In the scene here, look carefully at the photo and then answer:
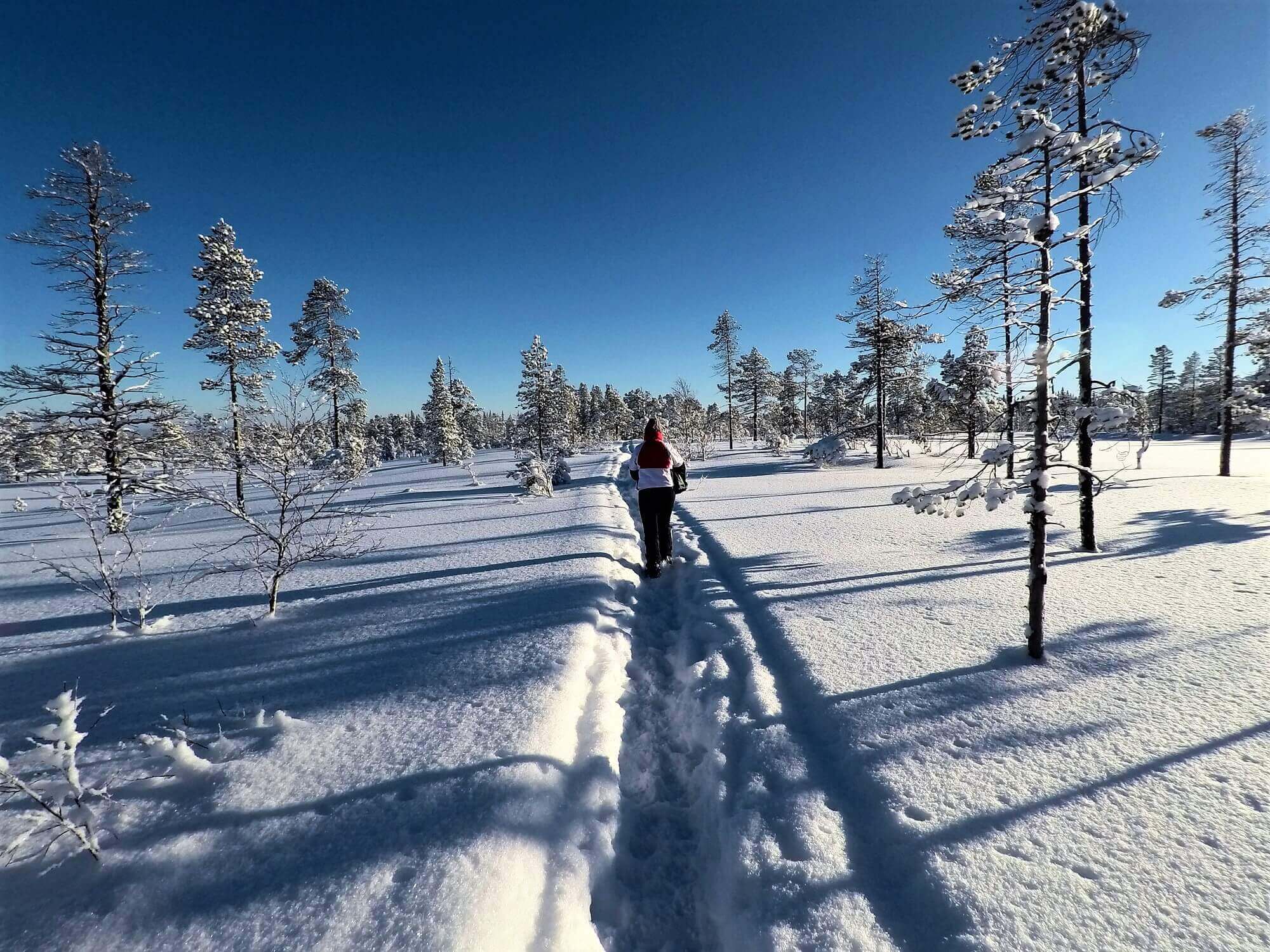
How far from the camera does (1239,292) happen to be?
14.4 meters

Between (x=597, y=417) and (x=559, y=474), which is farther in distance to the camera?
(x=597, y=417)

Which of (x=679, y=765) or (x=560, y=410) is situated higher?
(x=560, y=410)

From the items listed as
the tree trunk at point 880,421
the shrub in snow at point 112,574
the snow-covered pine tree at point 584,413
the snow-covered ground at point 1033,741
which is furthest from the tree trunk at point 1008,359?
the snow-covered pine tree at point 584,413

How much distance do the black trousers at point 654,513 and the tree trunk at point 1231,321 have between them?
17.5m

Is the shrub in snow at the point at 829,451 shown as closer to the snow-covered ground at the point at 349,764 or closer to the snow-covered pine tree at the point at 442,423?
the snow-covered ground at the point at 349,764

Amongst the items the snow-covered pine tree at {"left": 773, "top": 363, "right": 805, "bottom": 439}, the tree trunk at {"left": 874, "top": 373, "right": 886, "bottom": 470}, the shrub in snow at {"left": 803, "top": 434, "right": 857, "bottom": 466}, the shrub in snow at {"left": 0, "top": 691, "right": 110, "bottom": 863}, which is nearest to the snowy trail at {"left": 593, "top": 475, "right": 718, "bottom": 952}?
the shrub in snow at {"left": 0, "top": 691, "right": 110, "bottom": 863}

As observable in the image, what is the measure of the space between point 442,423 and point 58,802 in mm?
41878

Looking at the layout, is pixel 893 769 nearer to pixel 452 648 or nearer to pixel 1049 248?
pixel 452 648

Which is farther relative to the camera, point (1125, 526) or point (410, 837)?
point (1125, 526)

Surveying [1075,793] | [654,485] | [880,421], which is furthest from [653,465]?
[880,421]

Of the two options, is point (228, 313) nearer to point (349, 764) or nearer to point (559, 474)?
point (559, 474)

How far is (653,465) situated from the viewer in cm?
700

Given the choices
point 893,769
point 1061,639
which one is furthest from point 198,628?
point 1061,639

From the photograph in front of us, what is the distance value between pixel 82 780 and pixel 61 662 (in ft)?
8.38
